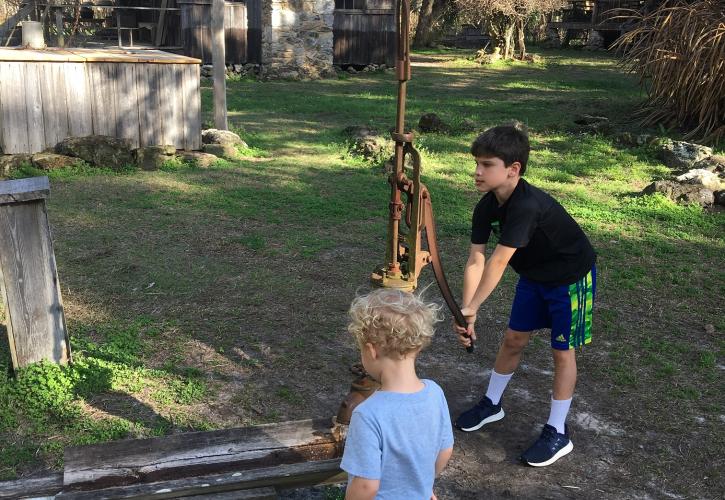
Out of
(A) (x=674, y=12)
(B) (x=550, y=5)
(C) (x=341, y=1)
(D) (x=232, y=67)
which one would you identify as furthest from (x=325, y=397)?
(B) (x=550, y=5)

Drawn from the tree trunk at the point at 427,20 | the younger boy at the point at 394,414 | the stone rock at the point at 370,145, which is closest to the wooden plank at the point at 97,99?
the stone rock at the point at 370,145

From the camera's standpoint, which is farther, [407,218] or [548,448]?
[548,448]

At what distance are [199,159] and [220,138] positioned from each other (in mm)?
788

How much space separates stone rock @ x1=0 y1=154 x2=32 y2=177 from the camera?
25.8 feet

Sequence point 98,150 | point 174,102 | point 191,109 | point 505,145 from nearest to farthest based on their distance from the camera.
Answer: point 505,145, point 98,150, point 174,102, point 191,109

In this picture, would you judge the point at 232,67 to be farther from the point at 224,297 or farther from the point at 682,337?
the point at 682,337

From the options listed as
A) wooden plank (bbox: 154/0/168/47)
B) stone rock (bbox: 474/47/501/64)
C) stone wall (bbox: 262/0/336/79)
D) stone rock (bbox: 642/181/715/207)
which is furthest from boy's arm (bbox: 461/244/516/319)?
stone rock (bbox: 474/47/501/64)

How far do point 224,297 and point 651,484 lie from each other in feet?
9.60

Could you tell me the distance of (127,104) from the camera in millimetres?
8758

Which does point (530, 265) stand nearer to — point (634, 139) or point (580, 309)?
point (580, 309)

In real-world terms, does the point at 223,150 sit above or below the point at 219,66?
below

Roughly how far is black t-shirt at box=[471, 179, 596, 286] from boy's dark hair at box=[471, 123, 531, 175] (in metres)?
0.15

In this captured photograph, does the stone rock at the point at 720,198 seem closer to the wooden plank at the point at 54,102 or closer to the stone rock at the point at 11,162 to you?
the wooden plank at the point at 54,102

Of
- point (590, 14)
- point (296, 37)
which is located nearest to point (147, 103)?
point (296, 37)
